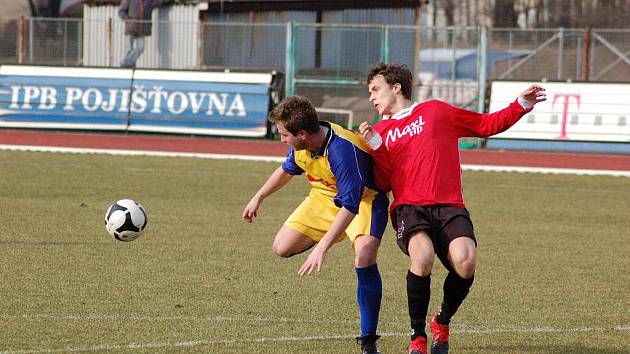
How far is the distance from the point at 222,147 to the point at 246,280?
1469 cm

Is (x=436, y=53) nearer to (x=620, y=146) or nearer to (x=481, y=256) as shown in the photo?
(x=620, y=146)

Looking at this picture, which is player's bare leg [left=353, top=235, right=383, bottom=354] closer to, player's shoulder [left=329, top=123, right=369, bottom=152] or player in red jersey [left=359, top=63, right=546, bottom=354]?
player in red jersey [left=359, top=63, right=546, bottom=354]

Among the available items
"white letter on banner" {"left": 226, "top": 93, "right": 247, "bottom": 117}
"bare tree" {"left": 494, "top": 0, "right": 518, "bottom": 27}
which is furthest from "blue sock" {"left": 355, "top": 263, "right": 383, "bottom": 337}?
"bare tree" {"left": 494, "top": 0, "right": 518, "bottom": 27}

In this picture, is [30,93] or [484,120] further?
[30,93]

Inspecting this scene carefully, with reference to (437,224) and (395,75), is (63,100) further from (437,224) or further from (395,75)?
(437,224)

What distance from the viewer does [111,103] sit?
24.8m

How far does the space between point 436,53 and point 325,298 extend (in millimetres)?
23274

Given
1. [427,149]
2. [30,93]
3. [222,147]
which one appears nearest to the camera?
[427,149]

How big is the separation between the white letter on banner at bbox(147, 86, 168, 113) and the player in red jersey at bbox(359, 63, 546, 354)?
709 inches

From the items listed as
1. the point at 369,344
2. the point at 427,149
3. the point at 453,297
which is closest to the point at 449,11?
the point at 427,149

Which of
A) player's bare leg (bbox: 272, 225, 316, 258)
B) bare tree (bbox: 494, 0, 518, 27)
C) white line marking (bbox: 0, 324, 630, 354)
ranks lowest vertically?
white line marking (bbox: 0, 324, 630, 354)

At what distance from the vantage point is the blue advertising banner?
24391 millimetres

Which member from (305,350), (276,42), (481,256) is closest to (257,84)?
(276,42)

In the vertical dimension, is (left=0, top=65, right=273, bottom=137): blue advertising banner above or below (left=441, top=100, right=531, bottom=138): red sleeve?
below
